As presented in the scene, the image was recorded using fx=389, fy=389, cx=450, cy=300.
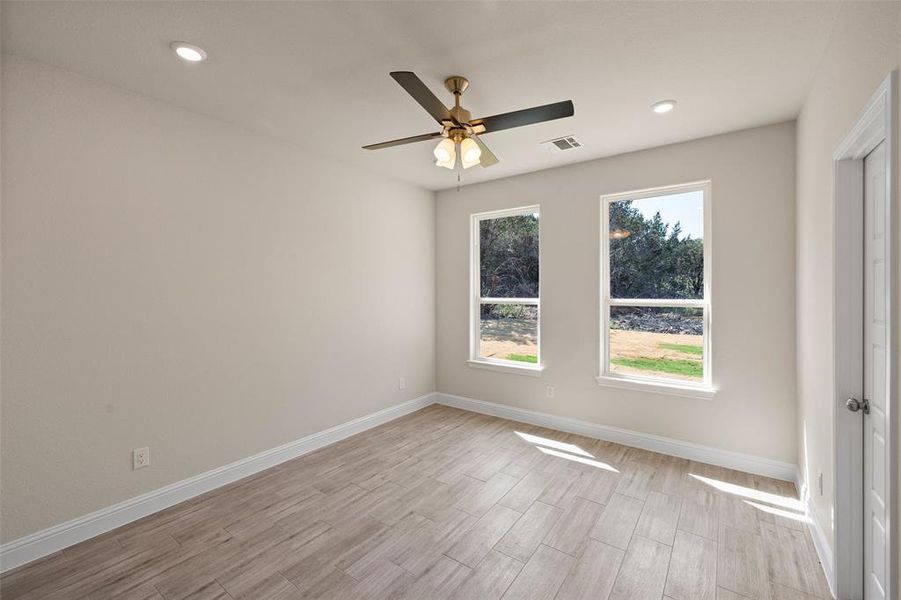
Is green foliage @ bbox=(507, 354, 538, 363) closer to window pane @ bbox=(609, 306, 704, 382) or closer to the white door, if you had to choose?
window pane @ bbox=(609, 306, 704, 382)

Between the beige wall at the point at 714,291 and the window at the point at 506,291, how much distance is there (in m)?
0.17

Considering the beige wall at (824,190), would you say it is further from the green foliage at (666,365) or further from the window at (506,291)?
the window at (506,291)

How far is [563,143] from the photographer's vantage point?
3.40 meters

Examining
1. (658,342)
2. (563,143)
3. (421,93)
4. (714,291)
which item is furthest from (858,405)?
(563,143)

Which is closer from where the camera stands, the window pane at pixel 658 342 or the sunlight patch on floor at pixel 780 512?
the sunlight patch on floor at pixel 780 512

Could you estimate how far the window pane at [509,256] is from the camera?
4434mm

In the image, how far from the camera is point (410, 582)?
1997 millimetres

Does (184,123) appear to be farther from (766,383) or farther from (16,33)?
(766,383)

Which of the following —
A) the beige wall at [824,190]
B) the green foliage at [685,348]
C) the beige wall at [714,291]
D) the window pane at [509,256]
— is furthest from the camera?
the window pane at [509,256]

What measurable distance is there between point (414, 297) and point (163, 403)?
9.00 feet

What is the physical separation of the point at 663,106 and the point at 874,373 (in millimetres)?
1988

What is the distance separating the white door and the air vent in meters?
1.92

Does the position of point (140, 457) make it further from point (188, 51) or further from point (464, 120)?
point (464, 120)

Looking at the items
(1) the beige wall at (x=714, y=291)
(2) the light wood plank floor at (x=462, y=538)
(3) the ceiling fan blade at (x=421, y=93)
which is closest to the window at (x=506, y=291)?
(1) the beige wall at (x=714, y=291)
